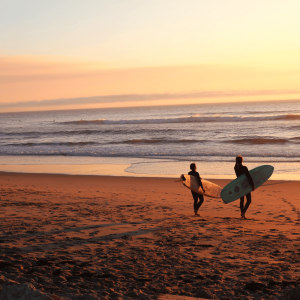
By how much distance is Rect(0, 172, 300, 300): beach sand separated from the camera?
152 inches

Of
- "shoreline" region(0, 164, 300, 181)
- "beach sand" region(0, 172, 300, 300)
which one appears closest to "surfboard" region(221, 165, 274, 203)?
"beach sand" region(0, 172, 300, 300)

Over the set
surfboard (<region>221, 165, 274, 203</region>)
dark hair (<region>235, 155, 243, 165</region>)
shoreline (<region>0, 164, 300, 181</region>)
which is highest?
dark hair (<region>235, 155, 243, 165</region>)

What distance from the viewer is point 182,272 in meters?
4.29

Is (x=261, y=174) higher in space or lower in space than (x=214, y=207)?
higher

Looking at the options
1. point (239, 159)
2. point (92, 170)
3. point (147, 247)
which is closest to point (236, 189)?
point (239, 159)

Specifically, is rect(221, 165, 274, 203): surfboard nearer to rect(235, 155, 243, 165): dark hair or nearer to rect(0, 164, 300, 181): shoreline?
rect(235, 155, 243, 165): dark hair

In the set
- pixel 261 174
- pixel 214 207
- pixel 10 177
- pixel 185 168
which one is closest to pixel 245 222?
pixel 214 207

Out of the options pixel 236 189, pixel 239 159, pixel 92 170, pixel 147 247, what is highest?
pixel 239 159

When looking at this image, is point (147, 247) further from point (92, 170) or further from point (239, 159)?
point (92, 170)

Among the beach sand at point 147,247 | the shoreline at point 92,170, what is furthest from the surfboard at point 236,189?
the shoreline at point 92,170

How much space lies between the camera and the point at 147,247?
5266 millimetres

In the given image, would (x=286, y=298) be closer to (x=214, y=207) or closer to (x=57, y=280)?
(x=57, y=280)

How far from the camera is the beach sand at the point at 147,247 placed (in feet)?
12.6

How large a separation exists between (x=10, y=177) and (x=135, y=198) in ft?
23.6
